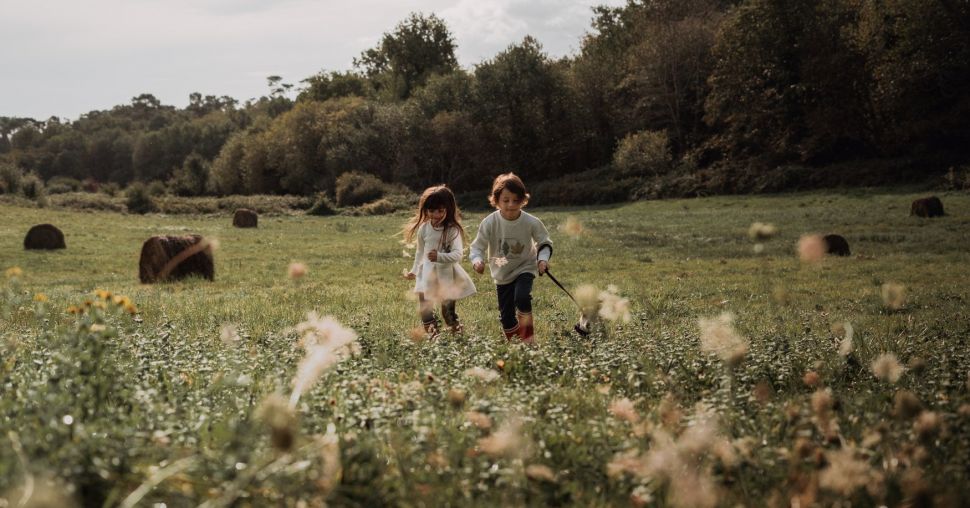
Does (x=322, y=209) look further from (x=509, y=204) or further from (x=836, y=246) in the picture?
(x=509, y=204)

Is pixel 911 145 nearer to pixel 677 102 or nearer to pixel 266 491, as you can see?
pixel 677 102

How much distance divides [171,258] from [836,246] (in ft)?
54.7

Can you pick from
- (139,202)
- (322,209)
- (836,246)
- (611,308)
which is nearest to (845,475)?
(611,308)

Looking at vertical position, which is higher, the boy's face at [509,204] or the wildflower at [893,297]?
the boy's face at [509,204]

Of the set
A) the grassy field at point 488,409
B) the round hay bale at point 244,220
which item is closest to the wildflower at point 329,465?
the grassy field at point 488,409

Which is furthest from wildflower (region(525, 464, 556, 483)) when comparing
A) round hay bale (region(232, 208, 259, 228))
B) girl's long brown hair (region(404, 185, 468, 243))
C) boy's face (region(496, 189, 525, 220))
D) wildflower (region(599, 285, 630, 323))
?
round hay bale (region(232, 208, 259, 228))

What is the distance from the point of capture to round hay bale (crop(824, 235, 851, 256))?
19.4 metres

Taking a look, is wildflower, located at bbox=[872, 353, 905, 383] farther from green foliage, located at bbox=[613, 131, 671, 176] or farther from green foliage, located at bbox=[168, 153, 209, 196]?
green foliage, located at bbox=[168, 153, 209, 196]

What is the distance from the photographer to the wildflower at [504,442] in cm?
332

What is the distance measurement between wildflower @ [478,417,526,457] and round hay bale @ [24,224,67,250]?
2693 cm

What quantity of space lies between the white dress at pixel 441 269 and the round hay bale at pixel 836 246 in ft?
46.2

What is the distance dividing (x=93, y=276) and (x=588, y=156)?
2205 inches

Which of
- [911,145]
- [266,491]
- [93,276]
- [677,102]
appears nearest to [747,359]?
[266,491]

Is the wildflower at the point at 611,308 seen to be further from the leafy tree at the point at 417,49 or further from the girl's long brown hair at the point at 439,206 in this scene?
the leafy tree at the point at 417,49
